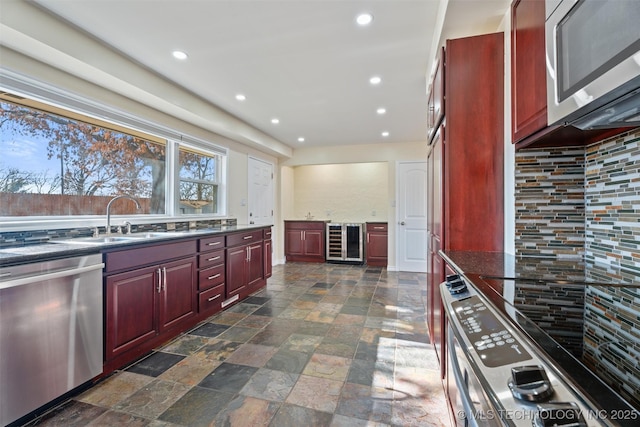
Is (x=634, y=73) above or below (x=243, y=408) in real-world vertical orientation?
above

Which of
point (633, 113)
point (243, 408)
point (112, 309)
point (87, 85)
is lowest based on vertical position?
point (243, 408)

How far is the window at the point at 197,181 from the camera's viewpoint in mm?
3691

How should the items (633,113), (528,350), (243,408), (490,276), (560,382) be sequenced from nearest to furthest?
(560,382)
(528,350)
(633,113)
(490,276)
(243,408)

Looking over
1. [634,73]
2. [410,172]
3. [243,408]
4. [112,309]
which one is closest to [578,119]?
[634,73]

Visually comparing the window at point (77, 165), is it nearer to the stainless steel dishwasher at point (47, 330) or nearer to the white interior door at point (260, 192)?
the stainless steel dishwasher at point (47, 330)

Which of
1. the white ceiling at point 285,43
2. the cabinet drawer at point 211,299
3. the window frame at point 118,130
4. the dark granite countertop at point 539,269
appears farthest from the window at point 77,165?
the dark granite countertop at point 539,269

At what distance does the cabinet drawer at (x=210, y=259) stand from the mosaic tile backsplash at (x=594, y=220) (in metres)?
2.63

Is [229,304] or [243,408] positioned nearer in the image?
[243,408]

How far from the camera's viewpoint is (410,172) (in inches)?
213

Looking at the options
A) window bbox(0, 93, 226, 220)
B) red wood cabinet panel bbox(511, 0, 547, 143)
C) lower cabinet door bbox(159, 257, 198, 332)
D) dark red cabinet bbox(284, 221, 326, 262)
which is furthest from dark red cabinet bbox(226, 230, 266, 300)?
red wood cabinet panel bbox(511, 0, 547, 143)

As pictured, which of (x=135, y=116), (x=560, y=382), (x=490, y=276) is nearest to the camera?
(x=560, y=382)

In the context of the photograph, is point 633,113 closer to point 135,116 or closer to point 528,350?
point 528,350

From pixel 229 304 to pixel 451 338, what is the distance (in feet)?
9.17

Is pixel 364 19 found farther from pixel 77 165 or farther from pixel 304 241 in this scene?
pixel 304 241
